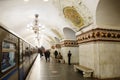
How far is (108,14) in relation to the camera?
28.8 ft

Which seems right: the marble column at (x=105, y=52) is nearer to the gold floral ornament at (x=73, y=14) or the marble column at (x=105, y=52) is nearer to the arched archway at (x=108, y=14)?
the arched archway at (x=108, y=14)

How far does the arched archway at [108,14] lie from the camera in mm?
8234

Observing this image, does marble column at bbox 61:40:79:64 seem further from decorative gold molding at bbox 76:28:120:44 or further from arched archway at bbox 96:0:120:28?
arched archway at bbox 96:0:120:28

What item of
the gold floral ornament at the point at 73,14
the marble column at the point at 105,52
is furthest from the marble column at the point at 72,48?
the marble column at the point at 105,52

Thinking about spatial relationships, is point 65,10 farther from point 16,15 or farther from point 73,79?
point 73,79

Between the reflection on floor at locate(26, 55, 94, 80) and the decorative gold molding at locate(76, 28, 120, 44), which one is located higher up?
the decorative gold molding at locate(76, 28, 120, 44)

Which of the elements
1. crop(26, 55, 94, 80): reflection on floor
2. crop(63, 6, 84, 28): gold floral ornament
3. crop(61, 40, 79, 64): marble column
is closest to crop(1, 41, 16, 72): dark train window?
crop(26, 55, 94, 80): reflection on floor

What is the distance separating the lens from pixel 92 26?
8984 mm

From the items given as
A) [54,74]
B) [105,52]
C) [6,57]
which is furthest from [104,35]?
[6,57]

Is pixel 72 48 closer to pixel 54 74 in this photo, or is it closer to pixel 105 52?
pixel 54 74

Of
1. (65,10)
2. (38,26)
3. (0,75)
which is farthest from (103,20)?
(38,26)

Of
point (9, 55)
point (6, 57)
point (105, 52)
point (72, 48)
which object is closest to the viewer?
point (6, 57)

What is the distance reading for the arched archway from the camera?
8.23 meters

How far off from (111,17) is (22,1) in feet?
20.7
